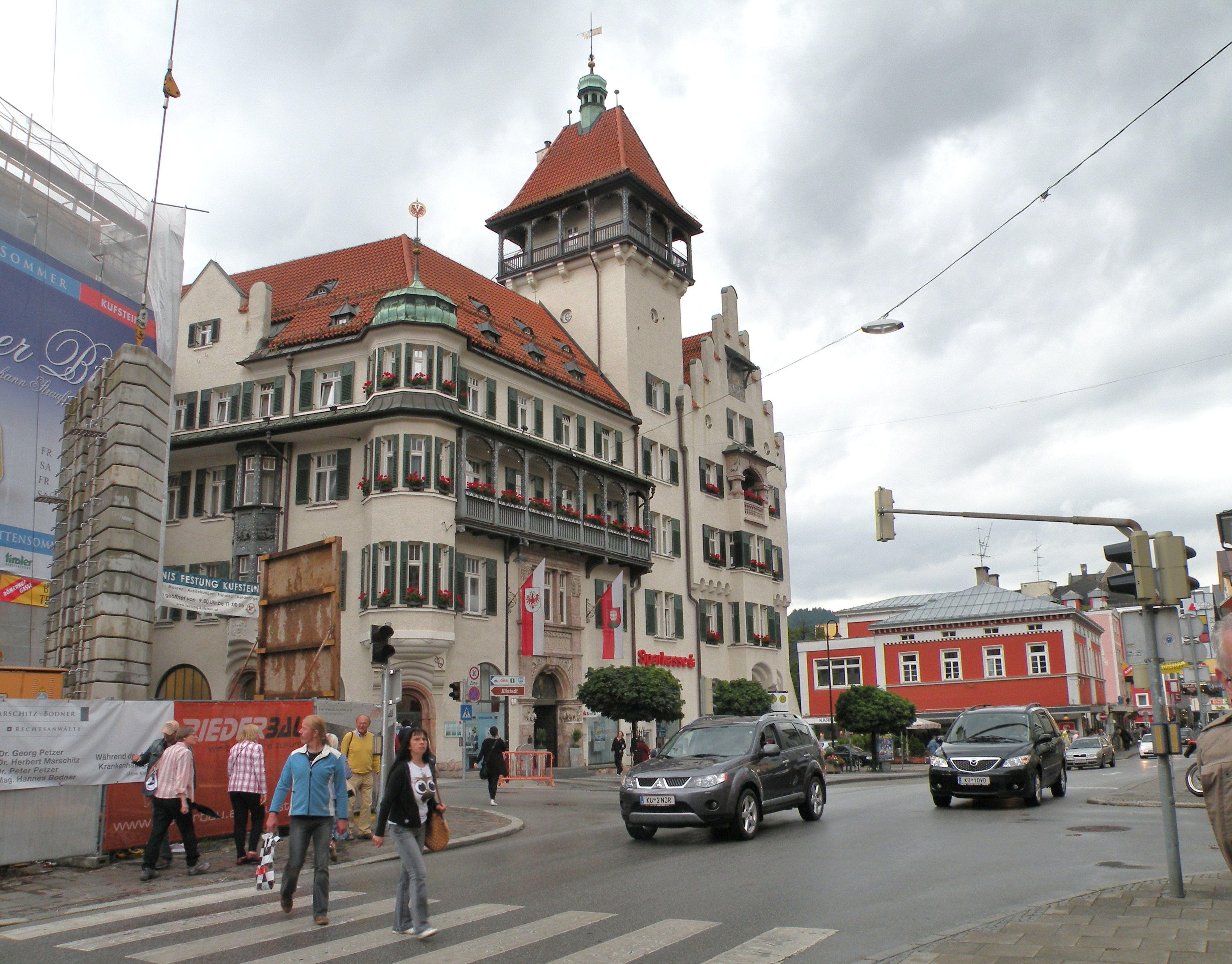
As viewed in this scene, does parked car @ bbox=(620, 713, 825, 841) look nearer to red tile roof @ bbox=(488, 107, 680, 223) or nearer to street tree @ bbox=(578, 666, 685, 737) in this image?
street tree @ bbox=(578, 666, 685, 737)

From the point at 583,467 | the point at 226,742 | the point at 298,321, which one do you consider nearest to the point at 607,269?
the point at 583,467

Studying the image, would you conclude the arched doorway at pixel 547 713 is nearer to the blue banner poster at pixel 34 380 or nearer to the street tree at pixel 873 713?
the street tree at pixel 873 713

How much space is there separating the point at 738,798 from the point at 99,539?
36.0ft

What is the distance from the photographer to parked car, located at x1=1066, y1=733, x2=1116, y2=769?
4312 cm

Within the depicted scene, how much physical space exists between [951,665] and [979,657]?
74.3 inches

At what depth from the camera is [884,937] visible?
801cm

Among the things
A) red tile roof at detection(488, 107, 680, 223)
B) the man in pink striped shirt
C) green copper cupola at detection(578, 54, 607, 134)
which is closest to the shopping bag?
the man in pink striped shirt

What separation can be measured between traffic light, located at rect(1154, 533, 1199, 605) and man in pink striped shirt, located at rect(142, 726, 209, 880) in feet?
33.2

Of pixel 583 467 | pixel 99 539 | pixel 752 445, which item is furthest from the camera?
pixel 752 445

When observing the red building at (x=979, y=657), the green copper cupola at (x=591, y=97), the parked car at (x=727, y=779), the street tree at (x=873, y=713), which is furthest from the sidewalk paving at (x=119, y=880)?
the red building at (x=979, y=657)

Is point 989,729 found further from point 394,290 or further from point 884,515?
point 394,290

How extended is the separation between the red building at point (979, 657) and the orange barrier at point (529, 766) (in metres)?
35.3

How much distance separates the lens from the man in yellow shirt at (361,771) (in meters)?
15.5

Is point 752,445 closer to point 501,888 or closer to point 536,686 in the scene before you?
point 536,686
